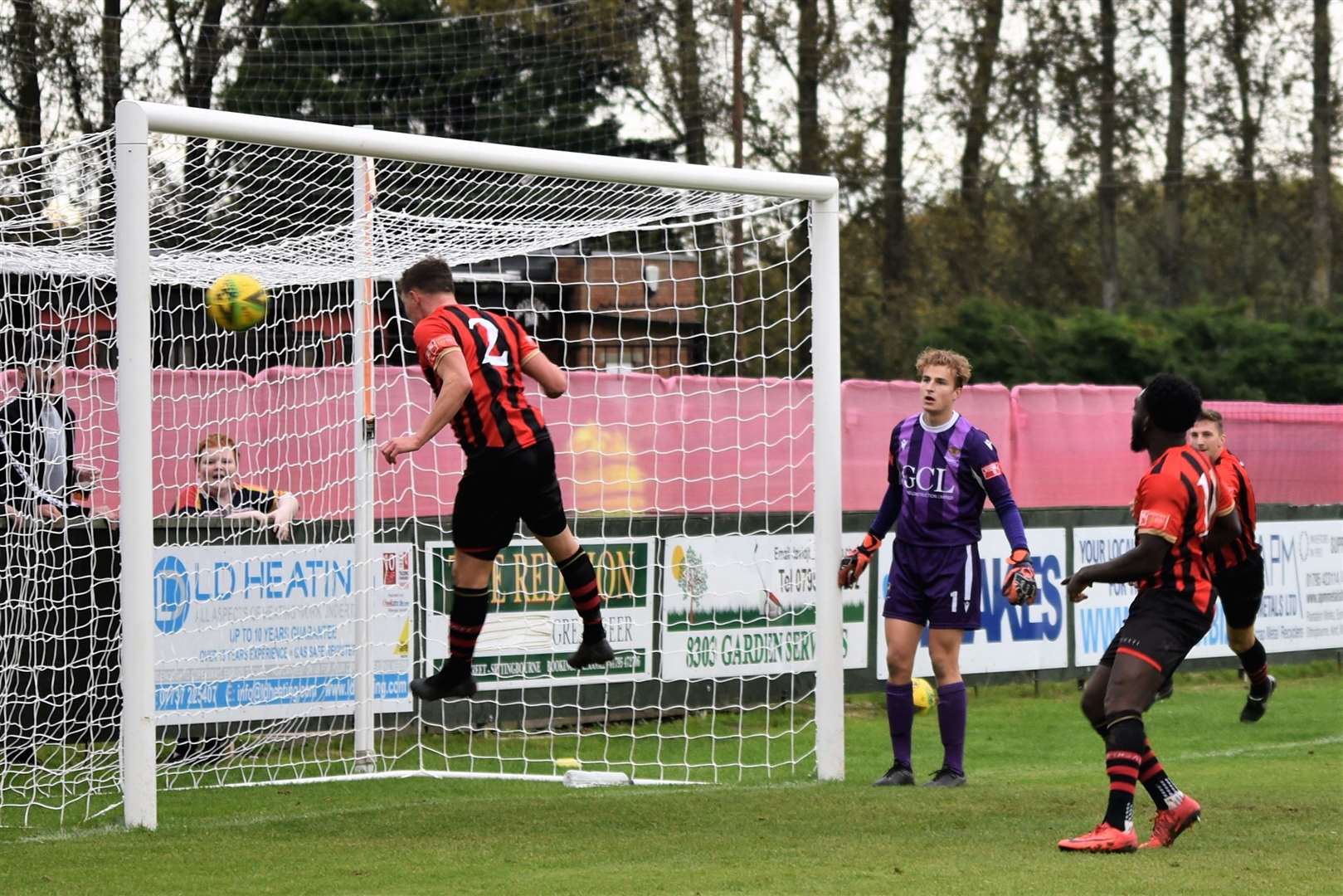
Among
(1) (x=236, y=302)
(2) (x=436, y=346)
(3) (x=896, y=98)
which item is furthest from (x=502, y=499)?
(3) (x=896, y=98)

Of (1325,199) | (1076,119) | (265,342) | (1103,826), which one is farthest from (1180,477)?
(1325,199)

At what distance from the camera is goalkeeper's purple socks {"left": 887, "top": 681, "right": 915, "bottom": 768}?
8602mm

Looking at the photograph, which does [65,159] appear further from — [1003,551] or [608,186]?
[1003,551]

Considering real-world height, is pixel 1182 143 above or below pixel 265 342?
above

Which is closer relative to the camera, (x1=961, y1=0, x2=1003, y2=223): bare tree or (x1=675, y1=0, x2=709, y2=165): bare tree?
(x1=675, y1=0, x2=709, y2=165): bare tree

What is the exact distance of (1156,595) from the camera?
651 centimetres

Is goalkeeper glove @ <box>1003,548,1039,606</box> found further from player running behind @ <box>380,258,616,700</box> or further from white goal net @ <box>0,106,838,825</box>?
player running behind @ <box>380,258,616,700</box>

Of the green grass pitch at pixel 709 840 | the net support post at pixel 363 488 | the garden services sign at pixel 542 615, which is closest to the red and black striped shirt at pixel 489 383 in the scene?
the green grass pitch at pixel 709 840

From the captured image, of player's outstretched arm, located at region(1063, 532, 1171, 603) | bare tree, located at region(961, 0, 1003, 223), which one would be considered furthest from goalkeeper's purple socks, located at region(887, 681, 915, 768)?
bare tree, located at region(961, 0, 1003, 223)

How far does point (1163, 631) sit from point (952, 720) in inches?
89.6

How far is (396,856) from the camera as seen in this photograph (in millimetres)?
6500

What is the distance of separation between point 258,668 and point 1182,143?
24.3m

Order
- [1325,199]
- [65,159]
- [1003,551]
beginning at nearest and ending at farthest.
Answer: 1. [65,159]
2. [1003,551]
3. [1325,199]

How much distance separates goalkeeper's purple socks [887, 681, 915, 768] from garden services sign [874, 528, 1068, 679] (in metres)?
3.93
